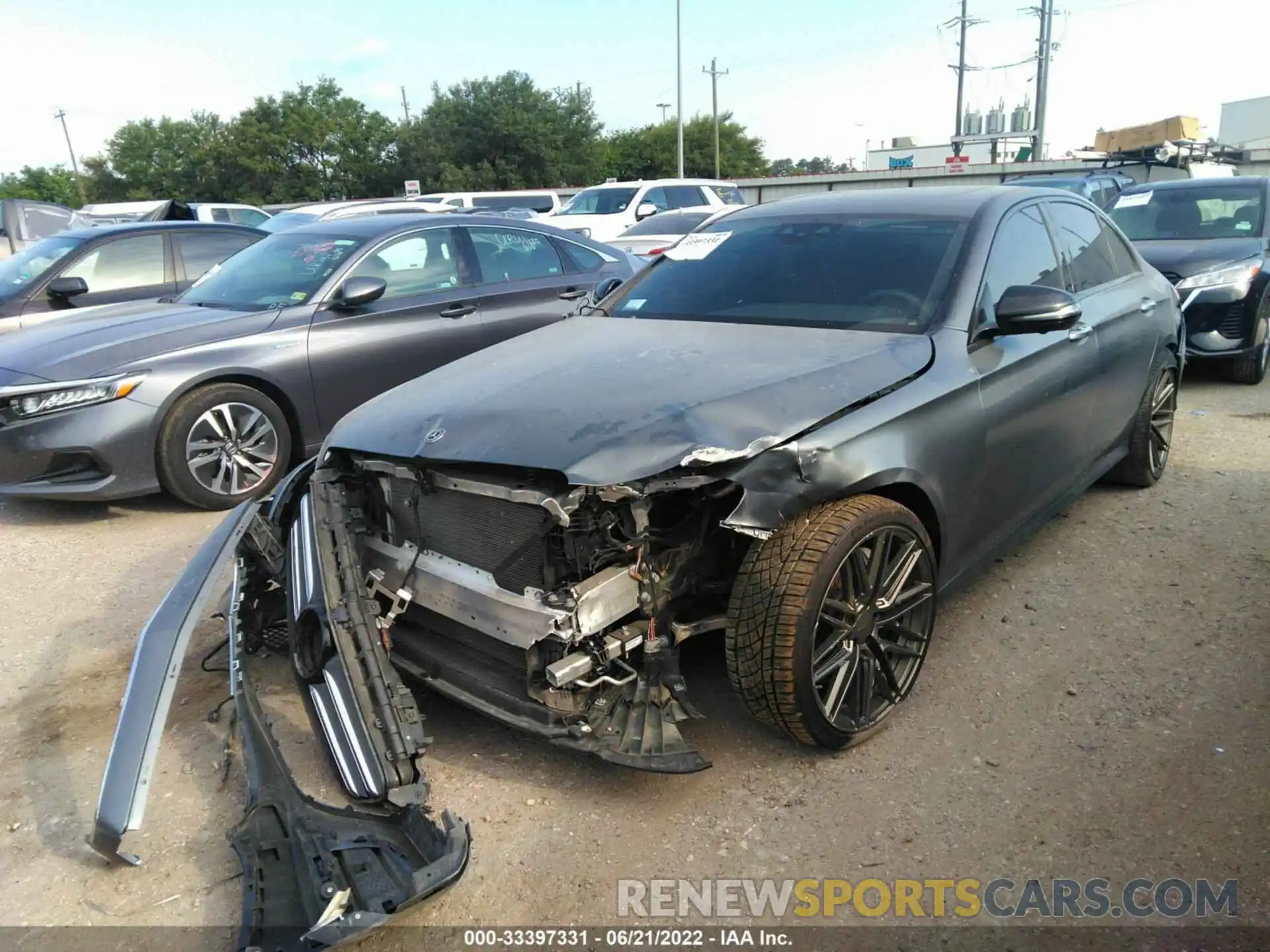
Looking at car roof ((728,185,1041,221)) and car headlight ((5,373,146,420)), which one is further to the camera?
car headlight ((5,373,146,420))

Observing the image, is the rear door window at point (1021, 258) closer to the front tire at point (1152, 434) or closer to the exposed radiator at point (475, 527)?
the front tire at point (1152, 434)

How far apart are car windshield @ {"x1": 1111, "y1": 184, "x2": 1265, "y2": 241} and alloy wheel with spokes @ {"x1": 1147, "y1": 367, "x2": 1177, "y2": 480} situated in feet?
12.1

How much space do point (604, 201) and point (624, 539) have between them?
50.7 ft

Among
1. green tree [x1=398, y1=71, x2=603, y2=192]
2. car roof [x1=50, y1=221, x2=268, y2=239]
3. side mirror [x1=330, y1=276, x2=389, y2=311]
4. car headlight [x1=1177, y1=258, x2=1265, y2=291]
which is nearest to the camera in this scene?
side mirror [x1=330, y1=276, x2=389, y2=311]

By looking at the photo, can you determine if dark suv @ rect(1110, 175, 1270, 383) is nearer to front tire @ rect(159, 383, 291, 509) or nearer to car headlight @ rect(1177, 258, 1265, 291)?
car headlight @ rect(1177, 258, 1265, 291)

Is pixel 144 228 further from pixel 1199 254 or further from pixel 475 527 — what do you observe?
pixel 1199 254

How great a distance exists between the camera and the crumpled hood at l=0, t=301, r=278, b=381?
5.06 meters

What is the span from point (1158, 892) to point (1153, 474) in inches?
131

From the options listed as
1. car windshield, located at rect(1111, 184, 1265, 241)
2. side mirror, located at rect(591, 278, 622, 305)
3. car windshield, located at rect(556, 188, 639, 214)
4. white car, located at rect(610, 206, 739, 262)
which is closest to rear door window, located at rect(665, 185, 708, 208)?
car windshield, located at rect(556, 188, 639, 214)

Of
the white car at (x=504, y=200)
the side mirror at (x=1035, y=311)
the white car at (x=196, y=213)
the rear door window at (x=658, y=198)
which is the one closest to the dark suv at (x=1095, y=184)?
the rear door window at (x=658, y=198)

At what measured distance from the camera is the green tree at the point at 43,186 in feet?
188

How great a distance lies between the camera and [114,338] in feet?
17.3

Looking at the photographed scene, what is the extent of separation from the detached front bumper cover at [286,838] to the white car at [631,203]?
13628 mm

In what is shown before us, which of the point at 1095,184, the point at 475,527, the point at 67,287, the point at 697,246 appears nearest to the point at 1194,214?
the point at 1095,184
